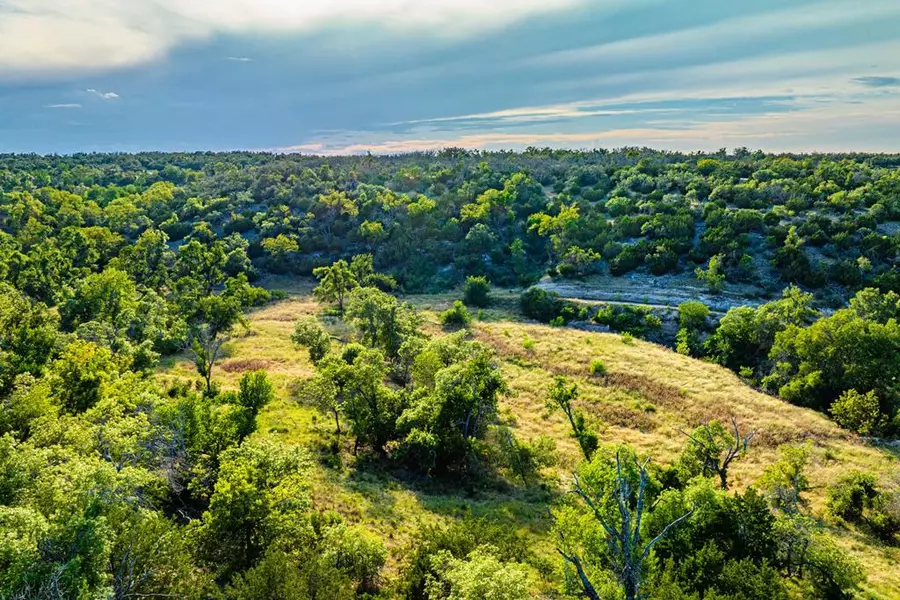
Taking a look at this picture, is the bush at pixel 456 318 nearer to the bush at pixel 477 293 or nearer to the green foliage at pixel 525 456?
the bush at pixel 477 293

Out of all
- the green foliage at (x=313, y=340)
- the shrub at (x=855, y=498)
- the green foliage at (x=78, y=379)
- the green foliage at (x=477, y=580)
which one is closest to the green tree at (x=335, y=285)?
the green foliage at (x=313, y=340)

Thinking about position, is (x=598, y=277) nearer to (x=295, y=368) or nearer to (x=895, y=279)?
(x=895, y=279)

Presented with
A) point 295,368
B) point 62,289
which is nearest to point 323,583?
point 295,368

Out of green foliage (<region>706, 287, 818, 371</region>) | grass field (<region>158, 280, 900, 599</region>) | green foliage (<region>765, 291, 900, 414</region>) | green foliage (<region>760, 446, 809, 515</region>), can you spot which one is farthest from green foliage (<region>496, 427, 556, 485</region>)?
green foliage (<region>706, 287, 818, 371</region>)

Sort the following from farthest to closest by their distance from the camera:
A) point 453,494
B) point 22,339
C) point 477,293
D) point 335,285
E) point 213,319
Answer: point 477,293 → point 335,285 → point 213,319 → point 22,339 → point 453,494

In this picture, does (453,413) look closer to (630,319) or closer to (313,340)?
(313,340)

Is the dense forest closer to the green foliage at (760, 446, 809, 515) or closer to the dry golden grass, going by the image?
the green foliage at (760, 446, 809, 515)

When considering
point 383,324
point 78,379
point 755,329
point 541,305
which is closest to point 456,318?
point 541,305
